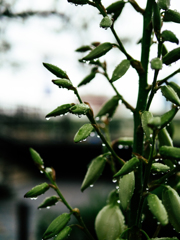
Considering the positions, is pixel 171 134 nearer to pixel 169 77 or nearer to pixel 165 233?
pixel 169 77

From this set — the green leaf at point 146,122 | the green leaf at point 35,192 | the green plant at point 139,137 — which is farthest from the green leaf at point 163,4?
the green leaf at point 35,192

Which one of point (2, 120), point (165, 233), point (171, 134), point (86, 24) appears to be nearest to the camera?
point (171, 134)

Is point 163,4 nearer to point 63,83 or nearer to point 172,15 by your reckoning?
point 172,15

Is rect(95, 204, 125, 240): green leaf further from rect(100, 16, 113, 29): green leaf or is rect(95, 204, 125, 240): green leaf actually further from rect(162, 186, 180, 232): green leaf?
rect(100, 16, 113, 29): green leaf

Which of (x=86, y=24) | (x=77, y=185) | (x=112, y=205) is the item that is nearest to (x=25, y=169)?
(x=77, y=185)

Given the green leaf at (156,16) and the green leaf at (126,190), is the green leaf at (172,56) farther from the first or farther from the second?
the green leaf at (126,190)

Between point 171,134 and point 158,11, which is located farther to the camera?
point 171,134

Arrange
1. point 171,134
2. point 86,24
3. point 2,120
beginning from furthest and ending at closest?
point 2,120, point 86,24, point 171,134
